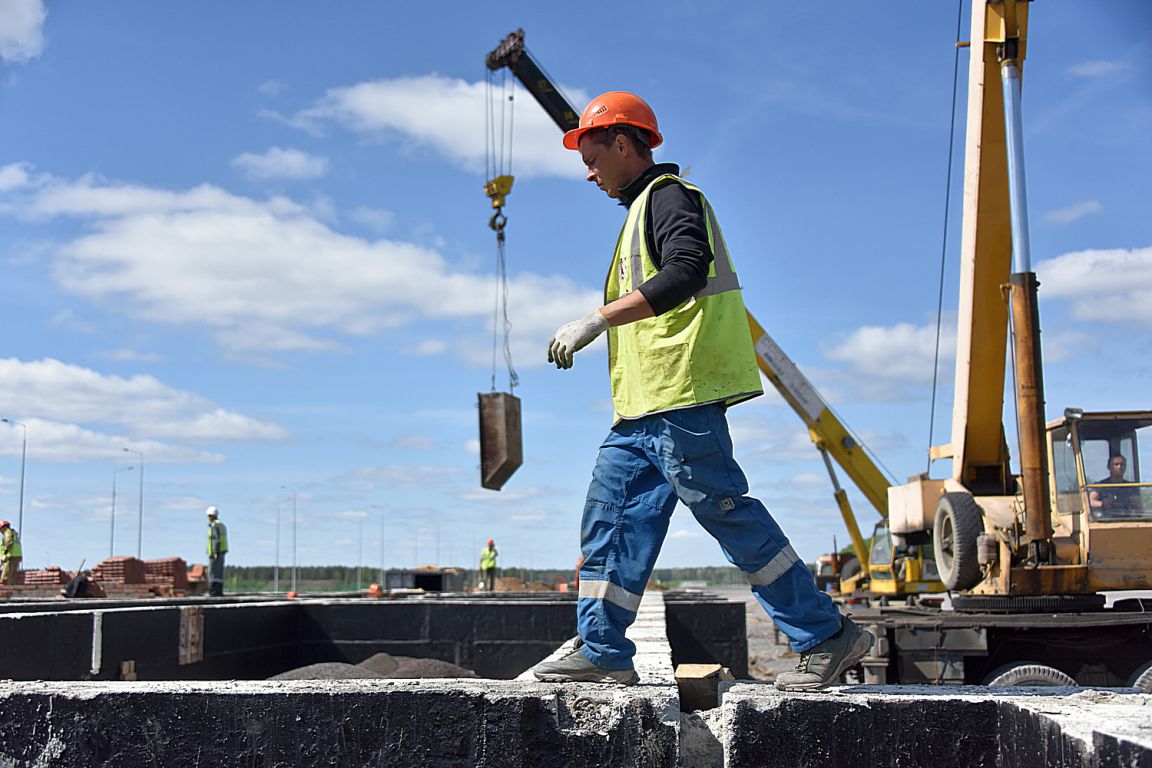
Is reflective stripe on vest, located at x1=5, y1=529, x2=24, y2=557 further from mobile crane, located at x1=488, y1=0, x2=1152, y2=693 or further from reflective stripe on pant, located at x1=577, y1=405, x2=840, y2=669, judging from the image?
reflective stripe on pant, located at x1=577, y1=405, x2=840, y2=669

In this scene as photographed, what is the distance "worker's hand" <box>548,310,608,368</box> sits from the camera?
292 cm

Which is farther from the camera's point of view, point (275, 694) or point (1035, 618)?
point (1035, 618)

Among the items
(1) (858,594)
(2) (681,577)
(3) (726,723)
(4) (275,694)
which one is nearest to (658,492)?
(3) (726,723)

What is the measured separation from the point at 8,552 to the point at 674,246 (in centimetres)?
1999

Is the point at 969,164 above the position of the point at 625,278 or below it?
above

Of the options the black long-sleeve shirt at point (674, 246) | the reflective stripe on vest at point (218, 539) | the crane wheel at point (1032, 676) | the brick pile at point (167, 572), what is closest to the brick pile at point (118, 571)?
the brick pile at point (167, 572)

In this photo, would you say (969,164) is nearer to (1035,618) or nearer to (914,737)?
(1035,618)

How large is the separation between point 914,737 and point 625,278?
1464 mm

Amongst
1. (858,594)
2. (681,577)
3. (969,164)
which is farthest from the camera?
(681,577)

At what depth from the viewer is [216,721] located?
2719 mm

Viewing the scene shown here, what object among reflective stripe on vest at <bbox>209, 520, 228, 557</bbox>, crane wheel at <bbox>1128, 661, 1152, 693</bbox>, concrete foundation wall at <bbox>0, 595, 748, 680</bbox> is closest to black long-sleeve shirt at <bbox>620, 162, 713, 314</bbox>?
concrete foundation wall at <bbox>0, 595, 748, 680</bbox>

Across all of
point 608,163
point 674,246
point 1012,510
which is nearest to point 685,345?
point 674,246

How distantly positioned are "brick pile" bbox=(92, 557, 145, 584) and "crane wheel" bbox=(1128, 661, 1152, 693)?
60.1 ft

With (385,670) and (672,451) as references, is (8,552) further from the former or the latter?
(672,451)
